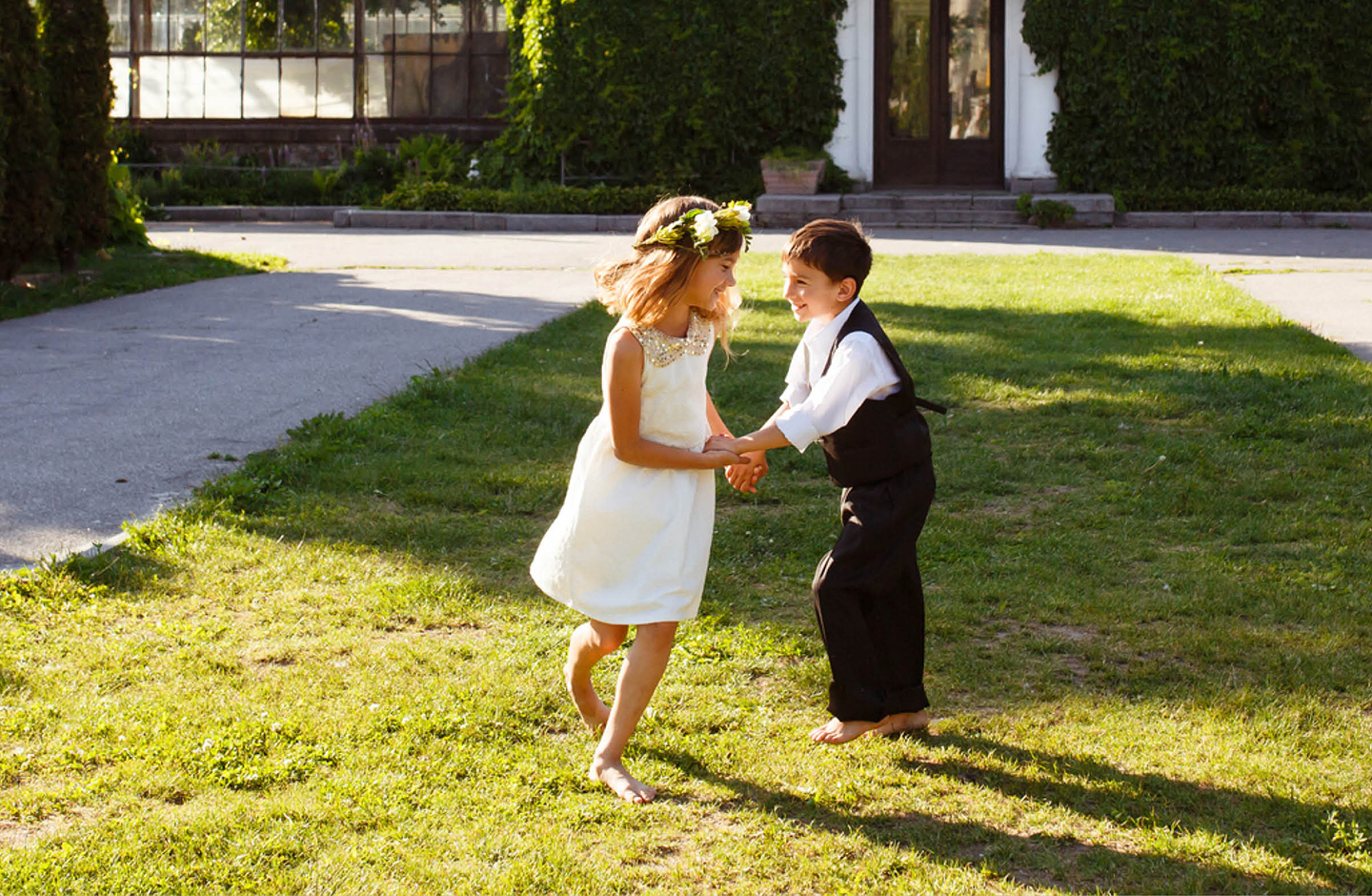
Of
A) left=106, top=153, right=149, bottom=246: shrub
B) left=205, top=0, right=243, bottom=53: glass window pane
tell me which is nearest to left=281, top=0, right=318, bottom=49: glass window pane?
left=205, top=0, right=243, bottom=53: glass window pane

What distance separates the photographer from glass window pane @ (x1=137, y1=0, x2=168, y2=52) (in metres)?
20.6

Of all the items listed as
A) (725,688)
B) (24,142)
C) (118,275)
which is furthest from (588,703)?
(118,275)

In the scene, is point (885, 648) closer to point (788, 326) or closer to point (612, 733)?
point (612, 733)

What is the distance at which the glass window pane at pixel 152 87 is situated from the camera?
20.6 metres

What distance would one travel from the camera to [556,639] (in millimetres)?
3691

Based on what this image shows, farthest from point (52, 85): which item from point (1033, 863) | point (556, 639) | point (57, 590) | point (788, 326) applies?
point (1033, 863)

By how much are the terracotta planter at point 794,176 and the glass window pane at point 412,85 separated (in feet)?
20.1

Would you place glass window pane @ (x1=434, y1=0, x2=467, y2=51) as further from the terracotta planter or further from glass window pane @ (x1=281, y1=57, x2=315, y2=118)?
the terracotta planter

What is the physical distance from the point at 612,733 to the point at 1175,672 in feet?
5.01

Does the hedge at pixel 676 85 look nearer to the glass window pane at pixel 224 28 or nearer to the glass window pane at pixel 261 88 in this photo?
the glass window pane at pixel 261 88

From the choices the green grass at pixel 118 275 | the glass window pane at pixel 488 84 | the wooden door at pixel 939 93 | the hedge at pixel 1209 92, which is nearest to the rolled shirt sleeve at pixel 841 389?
the green grass at pixel 118 275

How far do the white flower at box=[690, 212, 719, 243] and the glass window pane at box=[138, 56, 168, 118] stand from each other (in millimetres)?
20064

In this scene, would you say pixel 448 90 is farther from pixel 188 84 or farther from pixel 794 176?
pixel 794 176

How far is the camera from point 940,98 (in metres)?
17.8
